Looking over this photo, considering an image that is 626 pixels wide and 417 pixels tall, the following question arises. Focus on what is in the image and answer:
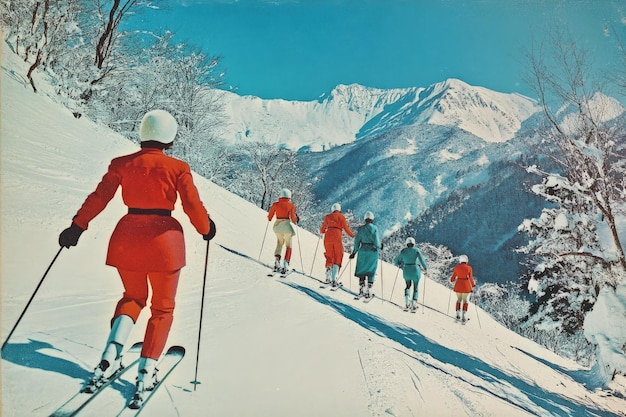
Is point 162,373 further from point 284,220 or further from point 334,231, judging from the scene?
point 334,231

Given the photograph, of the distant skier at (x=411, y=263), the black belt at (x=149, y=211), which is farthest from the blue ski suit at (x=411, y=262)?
the black belt at (x=149, y=211)

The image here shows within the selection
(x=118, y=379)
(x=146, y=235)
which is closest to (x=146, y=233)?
(x=146, y=235)

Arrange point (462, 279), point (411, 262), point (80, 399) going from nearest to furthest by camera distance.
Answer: point (80, 399)
point (411, 262)
point (462, 279)

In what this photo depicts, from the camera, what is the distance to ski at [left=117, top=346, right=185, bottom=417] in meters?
2.88

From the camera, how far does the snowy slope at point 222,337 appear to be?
3416 mm

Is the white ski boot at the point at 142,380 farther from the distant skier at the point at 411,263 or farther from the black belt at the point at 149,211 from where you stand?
the distant skier at the point at 411,263

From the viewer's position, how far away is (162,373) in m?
3.48

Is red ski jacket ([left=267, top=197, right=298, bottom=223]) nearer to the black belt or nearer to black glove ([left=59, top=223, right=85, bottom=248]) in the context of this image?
the black belt

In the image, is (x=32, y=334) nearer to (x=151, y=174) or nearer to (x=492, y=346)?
(x=151, y=174)

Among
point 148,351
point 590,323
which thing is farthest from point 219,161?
point 148,351

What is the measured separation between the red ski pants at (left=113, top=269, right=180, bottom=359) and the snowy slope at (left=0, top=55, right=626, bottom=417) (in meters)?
0.52

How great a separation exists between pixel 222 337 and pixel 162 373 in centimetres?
100

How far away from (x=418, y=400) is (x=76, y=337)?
3.46 m

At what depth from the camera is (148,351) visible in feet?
9.71
